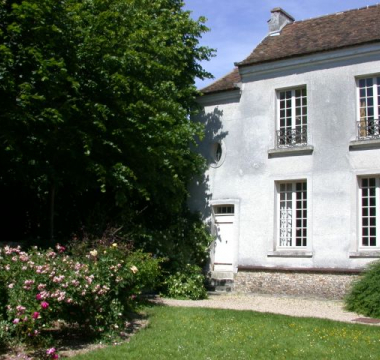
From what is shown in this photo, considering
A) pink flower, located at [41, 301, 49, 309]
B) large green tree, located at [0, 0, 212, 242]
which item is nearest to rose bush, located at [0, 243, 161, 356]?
pink flower, located at [41, 301, 49, 309]

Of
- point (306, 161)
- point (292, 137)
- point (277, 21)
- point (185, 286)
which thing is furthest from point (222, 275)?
point (277, 21)

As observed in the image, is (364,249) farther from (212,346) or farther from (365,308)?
(212,346)

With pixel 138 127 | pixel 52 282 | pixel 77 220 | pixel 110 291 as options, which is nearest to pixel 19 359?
pixel 52 282

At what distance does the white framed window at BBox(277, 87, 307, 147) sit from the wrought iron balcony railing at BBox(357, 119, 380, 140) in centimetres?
162

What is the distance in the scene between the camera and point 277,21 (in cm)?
1931

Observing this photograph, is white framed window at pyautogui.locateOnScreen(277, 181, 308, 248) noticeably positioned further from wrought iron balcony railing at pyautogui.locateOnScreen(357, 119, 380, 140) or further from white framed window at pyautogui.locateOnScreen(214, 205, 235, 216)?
wrought iron balcony railing at pyautogui.locateOnScreen(357, 119, 380, 140)

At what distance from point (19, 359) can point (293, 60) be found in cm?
1206

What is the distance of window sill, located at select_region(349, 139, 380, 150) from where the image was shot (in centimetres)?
1521

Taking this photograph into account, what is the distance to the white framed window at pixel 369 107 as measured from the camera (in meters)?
15.4

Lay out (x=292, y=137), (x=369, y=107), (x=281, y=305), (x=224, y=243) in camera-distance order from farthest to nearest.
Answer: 1. (x=224, y=243)
2. (x=292, y=137)
3. (x=369, y=107)
4. (x=281, y=305)

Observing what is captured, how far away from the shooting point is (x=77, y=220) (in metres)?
15.8

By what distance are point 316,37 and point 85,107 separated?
8.34 m

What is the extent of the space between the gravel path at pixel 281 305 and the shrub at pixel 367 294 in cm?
24

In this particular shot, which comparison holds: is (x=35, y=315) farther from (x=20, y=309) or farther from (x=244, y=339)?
(x=244, y=339)
